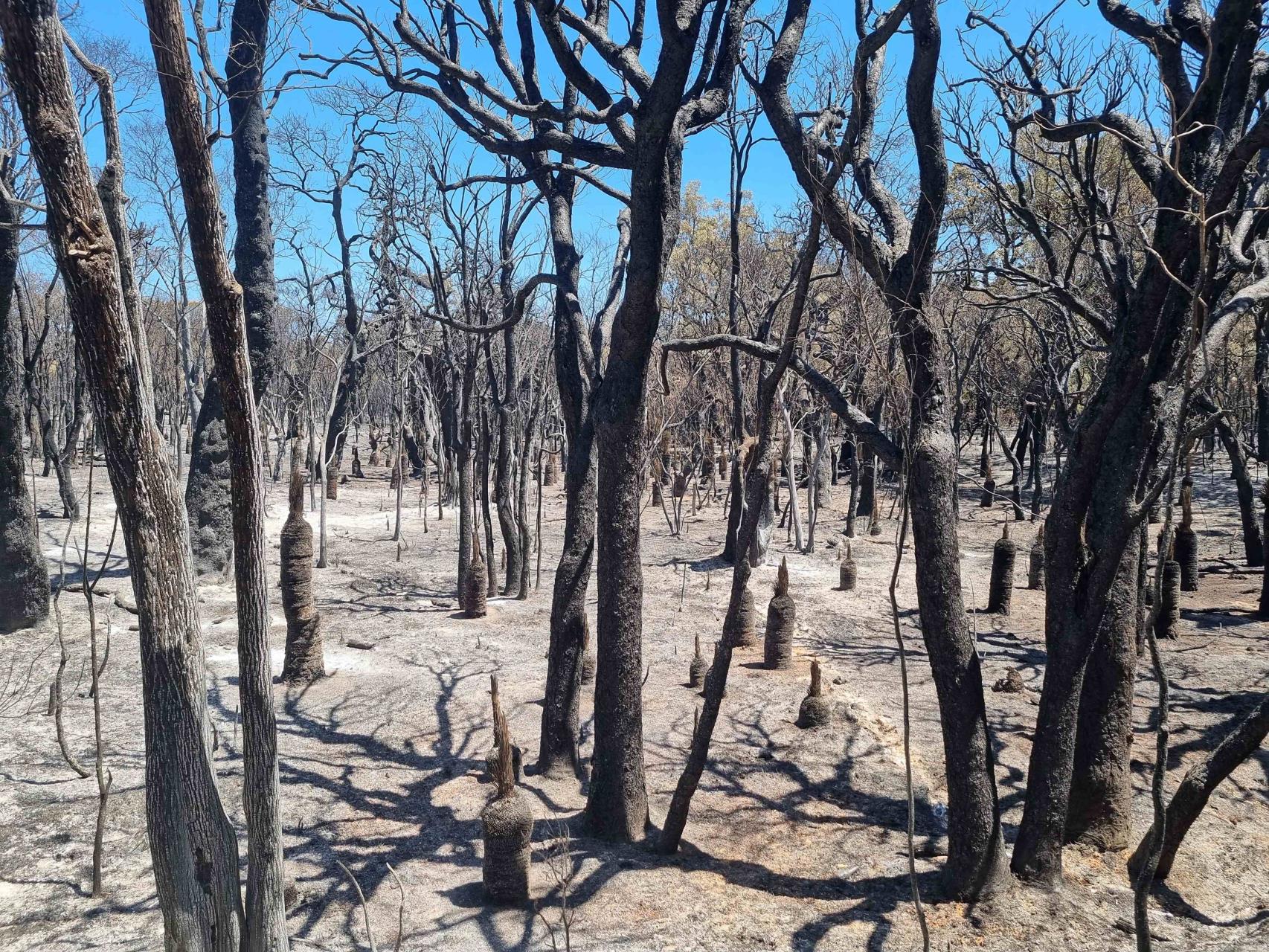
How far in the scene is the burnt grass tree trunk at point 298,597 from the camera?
8547 mm

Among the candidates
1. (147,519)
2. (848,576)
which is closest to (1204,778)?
(147,519)

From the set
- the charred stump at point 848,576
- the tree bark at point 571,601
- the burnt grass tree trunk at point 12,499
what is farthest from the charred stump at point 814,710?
the burnt grass tree trunk at point 12,499

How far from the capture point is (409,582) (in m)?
13.6

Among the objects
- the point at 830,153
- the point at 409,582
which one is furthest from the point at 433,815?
the point at 409,582

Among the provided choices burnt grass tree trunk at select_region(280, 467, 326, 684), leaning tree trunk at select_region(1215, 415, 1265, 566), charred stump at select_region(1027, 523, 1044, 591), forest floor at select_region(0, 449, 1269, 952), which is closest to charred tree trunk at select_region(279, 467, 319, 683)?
burnt grass tree trunk at select_region(280, 467, 326, 684)

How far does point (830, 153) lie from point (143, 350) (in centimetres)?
372

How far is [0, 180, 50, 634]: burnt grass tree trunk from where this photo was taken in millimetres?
8992

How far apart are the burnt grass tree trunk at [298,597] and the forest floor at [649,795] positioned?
265mm

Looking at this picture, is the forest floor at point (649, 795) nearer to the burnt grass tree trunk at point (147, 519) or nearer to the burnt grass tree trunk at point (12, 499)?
the burnt grass tree trunk at point (12, 499)

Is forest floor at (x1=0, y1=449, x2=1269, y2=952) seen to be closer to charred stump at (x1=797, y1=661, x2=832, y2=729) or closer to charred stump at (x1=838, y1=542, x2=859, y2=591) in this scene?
charred stump at (x1=797, y1=661, x2=832, y2=729)

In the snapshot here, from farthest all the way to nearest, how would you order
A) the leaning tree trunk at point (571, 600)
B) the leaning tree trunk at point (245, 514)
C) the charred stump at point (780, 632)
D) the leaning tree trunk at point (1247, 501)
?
1. the leaning tree trunk at point (1247, 501)
2. the charred stump at point (780, 632)
3. the leaning tree trunk at point (571, 600)
4. the leaning tree trunk at point (245, 514)

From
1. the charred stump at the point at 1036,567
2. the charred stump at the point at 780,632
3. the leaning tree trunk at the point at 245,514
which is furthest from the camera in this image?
the charred stump at the point at 1036,567

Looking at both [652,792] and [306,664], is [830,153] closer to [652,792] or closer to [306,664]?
[652,792]

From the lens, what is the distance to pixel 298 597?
862 cm
